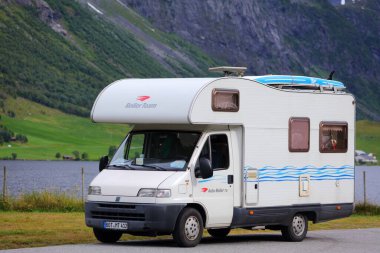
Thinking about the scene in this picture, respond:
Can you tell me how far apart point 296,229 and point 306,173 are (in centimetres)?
127

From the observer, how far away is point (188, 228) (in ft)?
68.8

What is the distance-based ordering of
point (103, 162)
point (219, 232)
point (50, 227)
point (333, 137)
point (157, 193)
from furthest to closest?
point (50, 227) < point (333, 137) < point (219, 232) < point (103, 162) < point (157, 193)

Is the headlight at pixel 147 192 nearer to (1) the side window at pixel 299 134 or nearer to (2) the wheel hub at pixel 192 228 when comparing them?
(2) the wheel hub at pixel 192 228

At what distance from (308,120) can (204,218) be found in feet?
12.8

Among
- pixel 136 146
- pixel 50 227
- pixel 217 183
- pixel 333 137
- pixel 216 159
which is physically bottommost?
pixel 50 227

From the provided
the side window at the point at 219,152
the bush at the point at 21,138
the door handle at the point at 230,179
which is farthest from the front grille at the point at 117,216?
the bush at the point at 21,138

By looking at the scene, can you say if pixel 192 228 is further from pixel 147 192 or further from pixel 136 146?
pixel 136 146

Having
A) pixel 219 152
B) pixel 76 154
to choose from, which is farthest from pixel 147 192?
pixel 76 154

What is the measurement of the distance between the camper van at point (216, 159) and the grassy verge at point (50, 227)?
1524 millimetres

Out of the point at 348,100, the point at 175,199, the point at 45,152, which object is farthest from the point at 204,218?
the point at 45,152

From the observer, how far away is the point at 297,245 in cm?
2266

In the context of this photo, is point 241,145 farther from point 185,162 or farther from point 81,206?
point 81,206

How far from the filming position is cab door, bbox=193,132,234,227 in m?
21.4

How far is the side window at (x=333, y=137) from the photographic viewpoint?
24344 millimetres
